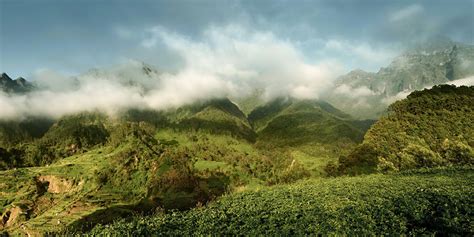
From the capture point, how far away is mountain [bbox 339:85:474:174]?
5031cm

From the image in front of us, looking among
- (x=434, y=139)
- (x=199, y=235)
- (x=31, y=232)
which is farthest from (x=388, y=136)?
(x=31, y=232)

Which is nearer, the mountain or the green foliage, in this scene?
the green foliage

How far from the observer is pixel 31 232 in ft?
248

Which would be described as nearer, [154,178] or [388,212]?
[388,212]

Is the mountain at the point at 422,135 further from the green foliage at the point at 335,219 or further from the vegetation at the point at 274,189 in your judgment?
the green foliage at the point at 335,219

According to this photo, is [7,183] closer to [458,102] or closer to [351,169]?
[351,169]

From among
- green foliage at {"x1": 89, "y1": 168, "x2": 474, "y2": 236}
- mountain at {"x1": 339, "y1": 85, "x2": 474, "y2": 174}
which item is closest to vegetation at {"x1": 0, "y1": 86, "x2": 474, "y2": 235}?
green foliage at {"x1": 89, "y1": 168, "x2": 474, "y2": 236}

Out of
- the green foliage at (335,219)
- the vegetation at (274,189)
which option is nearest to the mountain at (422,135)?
the vegetation at (274,189)

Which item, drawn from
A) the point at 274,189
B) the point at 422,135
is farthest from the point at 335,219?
the point at 422,135

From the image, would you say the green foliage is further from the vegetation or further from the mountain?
the mountain

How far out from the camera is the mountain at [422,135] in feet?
165

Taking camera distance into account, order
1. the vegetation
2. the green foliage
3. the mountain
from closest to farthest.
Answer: the green foliage, the vegetation, the mountain

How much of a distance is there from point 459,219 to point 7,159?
232 metres

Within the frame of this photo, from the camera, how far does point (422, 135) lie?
200 feet
